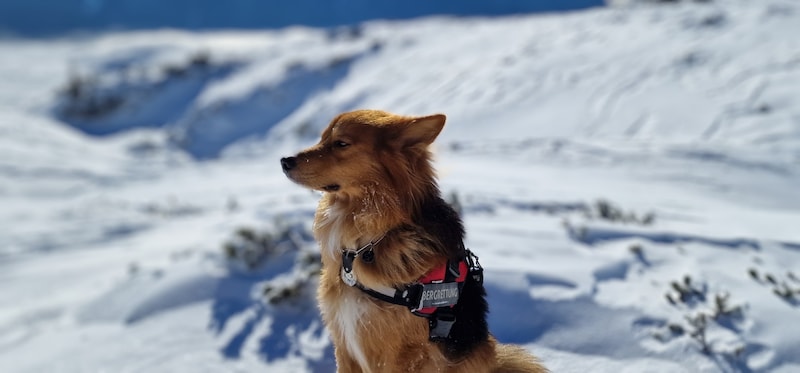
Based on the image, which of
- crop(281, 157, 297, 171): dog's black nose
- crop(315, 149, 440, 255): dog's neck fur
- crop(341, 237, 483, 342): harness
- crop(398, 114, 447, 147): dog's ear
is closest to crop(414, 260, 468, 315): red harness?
crop(341, 237, 483, 342): harness

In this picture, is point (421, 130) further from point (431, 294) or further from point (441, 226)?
point (431, 294)

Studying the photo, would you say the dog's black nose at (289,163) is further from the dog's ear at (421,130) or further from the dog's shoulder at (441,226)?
the dog's shoulder at (441,226)

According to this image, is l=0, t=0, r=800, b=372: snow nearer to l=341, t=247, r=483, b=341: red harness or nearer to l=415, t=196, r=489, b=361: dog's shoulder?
l=415, t=196, r=489, b=361: dog's shoulder

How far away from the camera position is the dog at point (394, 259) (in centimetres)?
238

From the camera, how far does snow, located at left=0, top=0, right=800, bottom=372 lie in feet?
11.5

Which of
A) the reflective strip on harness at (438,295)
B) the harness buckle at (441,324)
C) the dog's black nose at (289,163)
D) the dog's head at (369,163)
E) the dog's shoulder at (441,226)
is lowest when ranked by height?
the harness buckle at (441,324)

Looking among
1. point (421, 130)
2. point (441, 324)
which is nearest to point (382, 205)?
point (421, 130)

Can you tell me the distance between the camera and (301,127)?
45.8 feet

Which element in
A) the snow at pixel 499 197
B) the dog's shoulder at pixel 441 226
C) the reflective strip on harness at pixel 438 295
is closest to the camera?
the reflective strip on harness at pixel 438 295

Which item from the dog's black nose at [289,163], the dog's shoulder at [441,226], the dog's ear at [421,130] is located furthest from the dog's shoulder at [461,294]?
the dog's black nose at [289,163]

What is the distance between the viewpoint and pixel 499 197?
6.24m

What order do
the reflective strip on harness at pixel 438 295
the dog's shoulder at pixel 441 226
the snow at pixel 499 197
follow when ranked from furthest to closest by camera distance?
1. the snow at pixel 499 197
2. the dog's shoulder at pixel 441 226
3. the reflective strip on harness at pixel 438 295

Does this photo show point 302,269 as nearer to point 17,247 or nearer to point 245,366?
point 245,366

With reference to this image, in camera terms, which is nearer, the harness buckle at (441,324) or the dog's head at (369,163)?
the harness buckle at (441,324)
